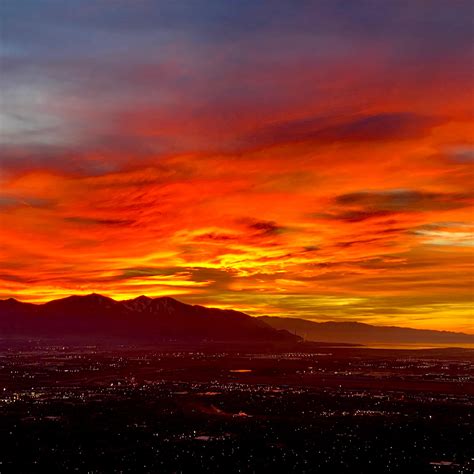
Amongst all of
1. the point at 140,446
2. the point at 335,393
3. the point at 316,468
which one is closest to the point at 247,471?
the point at 316,468

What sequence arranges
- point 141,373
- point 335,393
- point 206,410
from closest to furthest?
point 206,410 < point 335,393 < point 141,373

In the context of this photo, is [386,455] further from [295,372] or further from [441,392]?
[295,372]

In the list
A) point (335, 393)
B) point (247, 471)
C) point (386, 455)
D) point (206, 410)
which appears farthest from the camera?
point (335, 393)

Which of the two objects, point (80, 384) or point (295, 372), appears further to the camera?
point (295, 372)

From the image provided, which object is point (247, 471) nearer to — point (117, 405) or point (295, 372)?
point (117, 405)

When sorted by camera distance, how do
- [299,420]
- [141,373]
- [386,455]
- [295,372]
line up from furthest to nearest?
[295,372] → [141,373] → [299,420] → [386,455]

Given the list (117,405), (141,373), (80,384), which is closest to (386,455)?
(117,405)
